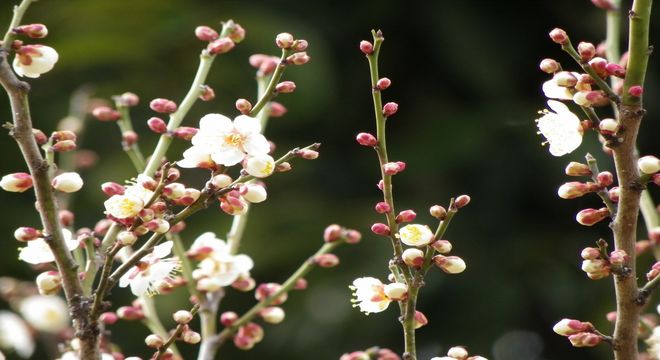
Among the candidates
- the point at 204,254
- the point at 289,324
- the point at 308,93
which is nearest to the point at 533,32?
the point at 308,93

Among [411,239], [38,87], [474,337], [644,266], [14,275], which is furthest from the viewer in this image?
[38,87]

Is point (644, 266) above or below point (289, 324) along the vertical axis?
above

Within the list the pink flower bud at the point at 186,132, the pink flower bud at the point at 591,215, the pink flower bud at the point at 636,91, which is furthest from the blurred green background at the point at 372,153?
the pink flower bud at the point at 636,91

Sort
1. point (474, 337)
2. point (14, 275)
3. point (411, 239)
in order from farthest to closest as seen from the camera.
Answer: point (14, 275)
point (474, 337)
point (411, 239)

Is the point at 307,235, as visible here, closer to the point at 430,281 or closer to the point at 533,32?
the point at 430,281

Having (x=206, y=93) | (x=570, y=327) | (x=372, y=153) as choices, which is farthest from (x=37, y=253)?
(x=372, y=153)

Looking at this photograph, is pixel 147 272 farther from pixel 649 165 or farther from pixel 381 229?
pixel 649 165

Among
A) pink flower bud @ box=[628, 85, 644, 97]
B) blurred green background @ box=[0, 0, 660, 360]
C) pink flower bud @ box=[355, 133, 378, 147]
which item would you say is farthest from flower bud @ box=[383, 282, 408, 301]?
blurred green background @ box=[0, 0, 660, 360]

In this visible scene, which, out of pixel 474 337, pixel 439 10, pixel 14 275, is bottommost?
pixel 474 337
